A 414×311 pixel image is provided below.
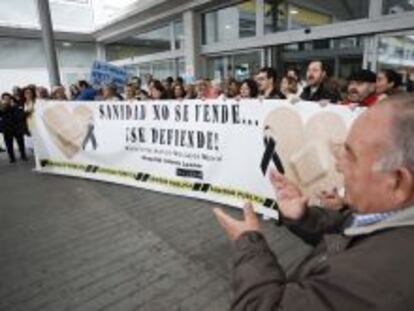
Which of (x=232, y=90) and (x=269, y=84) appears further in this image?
(x=232, y=90)

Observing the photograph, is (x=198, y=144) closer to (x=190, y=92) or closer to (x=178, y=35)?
(x=190, y=92)

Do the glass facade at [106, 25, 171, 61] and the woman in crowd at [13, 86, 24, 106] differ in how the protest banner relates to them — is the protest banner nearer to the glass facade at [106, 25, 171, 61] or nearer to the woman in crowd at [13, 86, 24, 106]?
the woman in crowd at [13, 86, 24, 106]

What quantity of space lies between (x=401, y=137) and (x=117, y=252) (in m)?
3.13

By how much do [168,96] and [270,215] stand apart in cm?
325

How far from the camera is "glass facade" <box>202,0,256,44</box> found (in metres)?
9.74

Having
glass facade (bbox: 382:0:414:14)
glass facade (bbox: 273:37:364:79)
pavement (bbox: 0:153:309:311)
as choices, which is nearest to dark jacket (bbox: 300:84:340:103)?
pavement (bbox: 0:153:309:311)

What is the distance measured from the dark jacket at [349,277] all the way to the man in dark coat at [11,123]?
866 cm

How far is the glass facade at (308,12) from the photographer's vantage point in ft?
23.3

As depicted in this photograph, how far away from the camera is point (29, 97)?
27.0ft

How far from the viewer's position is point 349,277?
91 cm

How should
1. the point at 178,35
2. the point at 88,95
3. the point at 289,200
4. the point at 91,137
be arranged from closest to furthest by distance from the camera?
1. the point at 289,200
2. the point at 91,137
3. the point at 88,95
4. the point at 178,35

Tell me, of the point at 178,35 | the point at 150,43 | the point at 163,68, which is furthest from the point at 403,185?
the point at 150,43

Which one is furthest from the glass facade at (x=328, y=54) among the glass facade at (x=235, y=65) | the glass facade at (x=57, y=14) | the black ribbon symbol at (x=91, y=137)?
the glass facade at (x=57, y=14)

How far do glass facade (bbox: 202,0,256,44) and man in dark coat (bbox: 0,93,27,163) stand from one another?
579 cm
